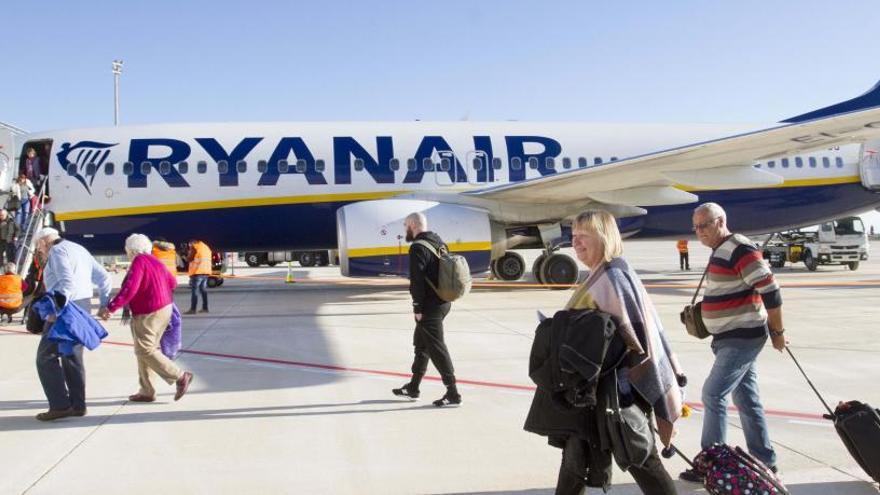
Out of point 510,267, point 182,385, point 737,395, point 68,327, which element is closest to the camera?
point 737,395

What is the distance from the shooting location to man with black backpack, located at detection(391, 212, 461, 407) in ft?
18.1

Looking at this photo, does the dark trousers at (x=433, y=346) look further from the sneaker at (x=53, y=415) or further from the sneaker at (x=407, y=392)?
the sneaker at (x=53, y=415)

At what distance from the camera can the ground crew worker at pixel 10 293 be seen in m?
10.8

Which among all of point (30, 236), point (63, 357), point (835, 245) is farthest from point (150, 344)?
point (835, 245)

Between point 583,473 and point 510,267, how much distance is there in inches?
577

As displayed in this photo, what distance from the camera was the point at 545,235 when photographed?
14992 millimetres

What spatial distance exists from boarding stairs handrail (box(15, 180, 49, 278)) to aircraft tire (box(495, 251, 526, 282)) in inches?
404

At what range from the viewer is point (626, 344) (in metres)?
2.88

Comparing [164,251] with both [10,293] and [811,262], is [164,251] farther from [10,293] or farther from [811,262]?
[811,262]

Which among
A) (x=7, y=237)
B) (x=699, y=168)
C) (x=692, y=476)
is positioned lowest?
(x=692, y=476)

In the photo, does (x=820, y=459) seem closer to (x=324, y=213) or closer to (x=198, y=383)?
(x=198, y=383)

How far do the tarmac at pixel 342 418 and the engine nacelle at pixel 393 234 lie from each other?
2.51 metres

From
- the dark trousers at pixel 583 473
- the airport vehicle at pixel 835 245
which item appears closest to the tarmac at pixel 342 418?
the dark trousers at pixel 583 473

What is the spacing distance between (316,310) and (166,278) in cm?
619
